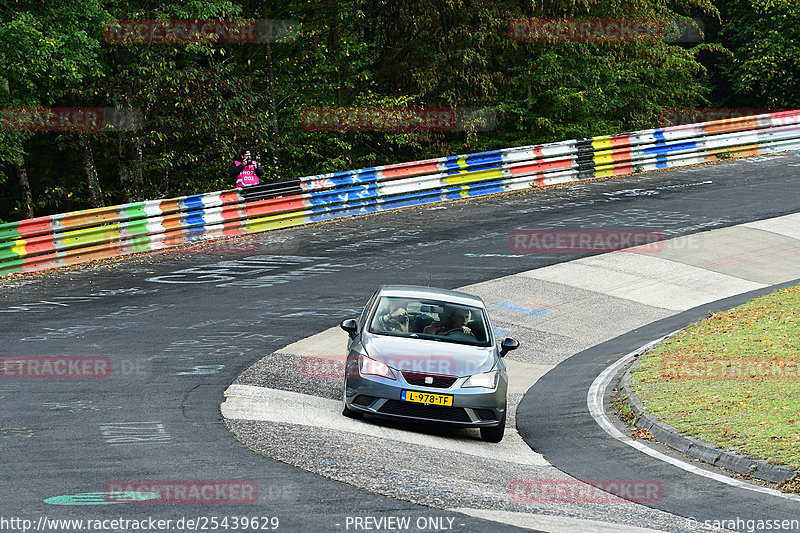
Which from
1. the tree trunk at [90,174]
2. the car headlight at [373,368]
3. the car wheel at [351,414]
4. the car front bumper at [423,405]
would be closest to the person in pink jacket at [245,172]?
the tree trunk at [90,174]

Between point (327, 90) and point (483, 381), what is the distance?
21.2 metres

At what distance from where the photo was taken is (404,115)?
3038 centimetres

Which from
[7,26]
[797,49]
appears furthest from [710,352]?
[797,49]

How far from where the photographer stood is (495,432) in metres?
11.3

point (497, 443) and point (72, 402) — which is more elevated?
point (72, 402)

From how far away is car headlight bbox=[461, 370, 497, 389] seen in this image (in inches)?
440

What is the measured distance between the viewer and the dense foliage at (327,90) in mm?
26891

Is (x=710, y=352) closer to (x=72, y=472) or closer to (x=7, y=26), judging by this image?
(x=72, y=472)

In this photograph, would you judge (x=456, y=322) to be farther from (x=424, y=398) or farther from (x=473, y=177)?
(x=473, y=177)

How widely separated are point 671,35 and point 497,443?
2652 cm

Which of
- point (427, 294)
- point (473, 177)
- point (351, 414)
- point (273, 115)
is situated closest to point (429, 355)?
point (351, 414)

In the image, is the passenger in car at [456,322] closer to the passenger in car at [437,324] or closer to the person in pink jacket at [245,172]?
the passenger in car at [437,324]

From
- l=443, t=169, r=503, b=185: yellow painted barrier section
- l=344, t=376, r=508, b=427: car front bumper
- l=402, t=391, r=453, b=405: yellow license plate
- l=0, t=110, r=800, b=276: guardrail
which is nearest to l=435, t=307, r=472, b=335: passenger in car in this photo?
l=344, t=376, r=508, b=427: car front bumper

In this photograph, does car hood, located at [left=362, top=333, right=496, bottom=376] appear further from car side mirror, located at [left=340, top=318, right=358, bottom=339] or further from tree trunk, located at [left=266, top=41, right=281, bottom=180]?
tree trunk, located at [left=266, top=41, right=281, bottom=180]
